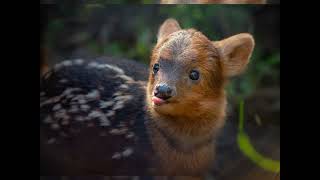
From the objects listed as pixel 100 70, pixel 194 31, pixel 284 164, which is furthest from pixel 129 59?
pixel 284 164

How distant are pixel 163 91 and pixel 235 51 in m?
0.34

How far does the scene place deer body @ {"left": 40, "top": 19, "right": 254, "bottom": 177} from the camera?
240 cm

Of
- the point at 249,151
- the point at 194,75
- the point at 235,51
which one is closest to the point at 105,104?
the point at 194,75

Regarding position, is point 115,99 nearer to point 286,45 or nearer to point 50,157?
point 50,157

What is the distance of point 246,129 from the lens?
2.77 m

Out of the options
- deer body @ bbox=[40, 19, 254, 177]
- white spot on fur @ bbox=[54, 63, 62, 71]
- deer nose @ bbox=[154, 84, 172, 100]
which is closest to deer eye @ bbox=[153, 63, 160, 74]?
deer body @ bbox=[40, 19, 254, 177]

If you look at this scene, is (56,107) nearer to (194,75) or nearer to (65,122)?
(65,122)

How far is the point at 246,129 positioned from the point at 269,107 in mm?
182

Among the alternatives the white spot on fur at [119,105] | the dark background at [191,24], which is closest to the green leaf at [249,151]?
the dark background at [191,24]

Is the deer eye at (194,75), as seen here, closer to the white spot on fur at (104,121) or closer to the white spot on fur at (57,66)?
the white spot on fur at (104,121)

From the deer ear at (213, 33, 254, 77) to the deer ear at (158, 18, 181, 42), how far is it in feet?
0.53

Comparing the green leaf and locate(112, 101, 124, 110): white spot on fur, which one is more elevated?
locate(112, 101, 124, 110): white spot on fur

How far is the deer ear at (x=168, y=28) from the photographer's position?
253 centimetres

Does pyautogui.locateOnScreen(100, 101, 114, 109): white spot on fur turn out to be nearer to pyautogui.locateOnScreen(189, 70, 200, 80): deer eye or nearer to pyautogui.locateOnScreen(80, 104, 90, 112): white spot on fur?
pyautogui.locateOnScreen(80, 104, 90, 112): white spot on fur
